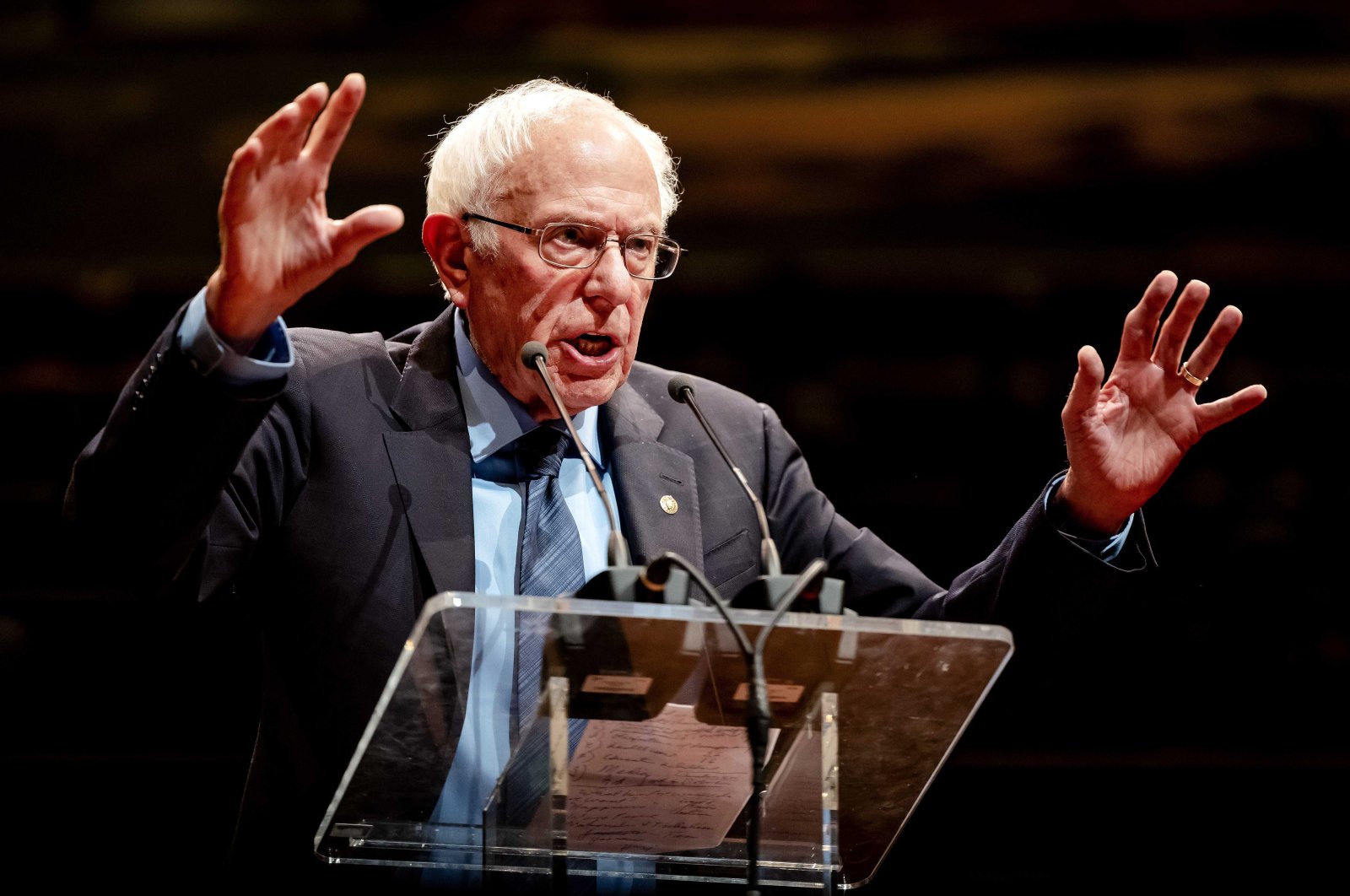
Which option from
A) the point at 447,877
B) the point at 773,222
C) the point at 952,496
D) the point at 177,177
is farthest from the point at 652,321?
the point at 447,877

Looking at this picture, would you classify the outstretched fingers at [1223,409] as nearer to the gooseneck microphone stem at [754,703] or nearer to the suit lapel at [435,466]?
the gooseneck microphone stem at [754,703]

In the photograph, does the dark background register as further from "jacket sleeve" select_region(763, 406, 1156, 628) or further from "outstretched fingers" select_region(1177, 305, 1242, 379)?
"outstretched fingers" select_region(1177, 305, 1242, 379)

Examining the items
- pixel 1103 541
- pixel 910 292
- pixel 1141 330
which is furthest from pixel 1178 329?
pixel 910 292

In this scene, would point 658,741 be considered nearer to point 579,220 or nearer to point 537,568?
point 537,568

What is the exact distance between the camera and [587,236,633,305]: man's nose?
1.92 metres

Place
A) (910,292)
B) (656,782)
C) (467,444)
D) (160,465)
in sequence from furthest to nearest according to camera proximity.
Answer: (910,292) → (467,444) → (160,465) → (656,782)

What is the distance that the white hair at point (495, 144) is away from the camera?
1.99 metres

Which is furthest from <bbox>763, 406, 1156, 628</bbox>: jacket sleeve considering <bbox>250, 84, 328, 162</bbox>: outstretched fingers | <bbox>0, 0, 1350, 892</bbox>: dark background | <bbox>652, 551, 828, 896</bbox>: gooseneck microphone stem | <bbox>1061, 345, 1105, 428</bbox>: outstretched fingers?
<bbox>250, 84, 328, 162</bbox>: outstretched fingers

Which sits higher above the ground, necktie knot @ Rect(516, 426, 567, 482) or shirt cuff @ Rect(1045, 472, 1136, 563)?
necktie knot @ Rect(516, 426, 567, 482)

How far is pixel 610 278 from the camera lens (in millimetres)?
1918

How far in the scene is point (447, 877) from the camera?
1.44 metres

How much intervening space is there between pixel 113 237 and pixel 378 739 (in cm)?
242

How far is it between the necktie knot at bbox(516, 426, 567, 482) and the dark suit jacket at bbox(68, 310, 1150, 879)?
0.28 ft

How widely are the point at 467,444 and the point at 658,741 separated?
0.68 m
